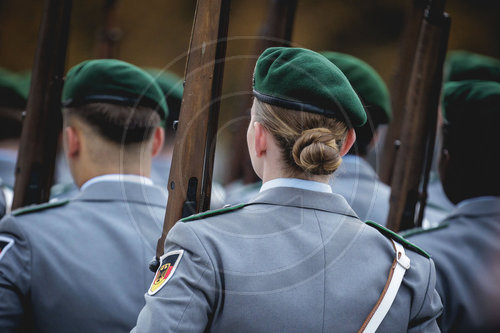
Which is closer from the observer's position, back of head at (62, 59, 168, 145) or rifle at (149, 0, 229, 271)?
rifle at (149, 0, 229, 271)

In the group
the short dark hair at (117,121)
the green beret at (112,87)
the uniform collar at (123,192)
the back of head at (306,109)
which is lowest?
the uniform collar at (123,192)

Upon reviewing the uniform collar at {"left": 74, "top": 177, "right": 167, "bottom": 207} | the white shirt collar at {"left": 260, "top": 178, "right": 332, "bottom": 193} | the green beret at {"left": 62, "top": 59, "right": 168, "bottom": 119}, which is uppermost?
the green beret at {"left": 62, "top": 59, "right": 168, "bottom": 119}

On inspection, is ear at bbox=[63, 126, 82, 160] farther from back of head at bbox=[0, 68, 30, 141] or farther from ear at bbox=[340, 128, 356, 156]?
back of head at bbox=[0, 68, 30, 141]

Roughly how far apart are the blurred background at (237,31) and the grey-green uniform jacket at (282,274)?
8.47ft

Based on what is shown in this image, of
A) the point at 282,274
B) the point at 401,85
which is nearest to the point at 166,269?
the point at 282,274

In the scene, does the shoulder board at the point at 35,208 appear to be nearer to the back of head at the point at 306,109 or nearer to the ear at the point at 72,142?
the ear at the point at 72,142

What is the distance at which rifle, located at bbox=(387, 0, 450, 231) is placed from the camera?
9.32 ft

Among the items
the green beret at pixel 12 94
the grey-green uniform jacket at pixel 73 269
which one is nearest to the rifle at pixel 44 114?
the grey-green uniform jacket at pixel 73 269

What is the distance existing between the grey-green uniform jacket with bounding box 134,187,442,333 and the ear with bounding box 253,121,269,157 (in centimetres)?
10

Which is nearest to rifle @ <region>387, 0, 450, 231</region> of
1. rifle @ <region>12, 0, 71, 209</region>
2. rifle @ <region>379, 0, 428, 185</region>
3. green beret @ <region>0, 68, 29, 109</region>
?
rifle @ <region>379, 0, 428, 185</region>

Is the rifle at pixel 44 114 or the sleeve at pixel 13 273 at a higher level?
the rifle at pixel 44 114

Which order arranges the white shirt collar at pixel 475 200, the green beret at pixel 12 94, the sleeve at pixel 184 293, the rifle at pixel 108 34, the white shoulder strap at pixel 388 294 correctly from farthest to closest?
the rifle at pixel 108 34, the green beret at pixel 12 94, the white shirt collar at pixel 475 200, the white shoulder strap at pixel 388 294, the sleeve at pixel 184 293

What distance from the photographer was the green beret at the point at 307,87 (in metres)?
1.51

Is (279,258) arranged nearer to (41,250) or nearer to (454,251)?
(41,250)
